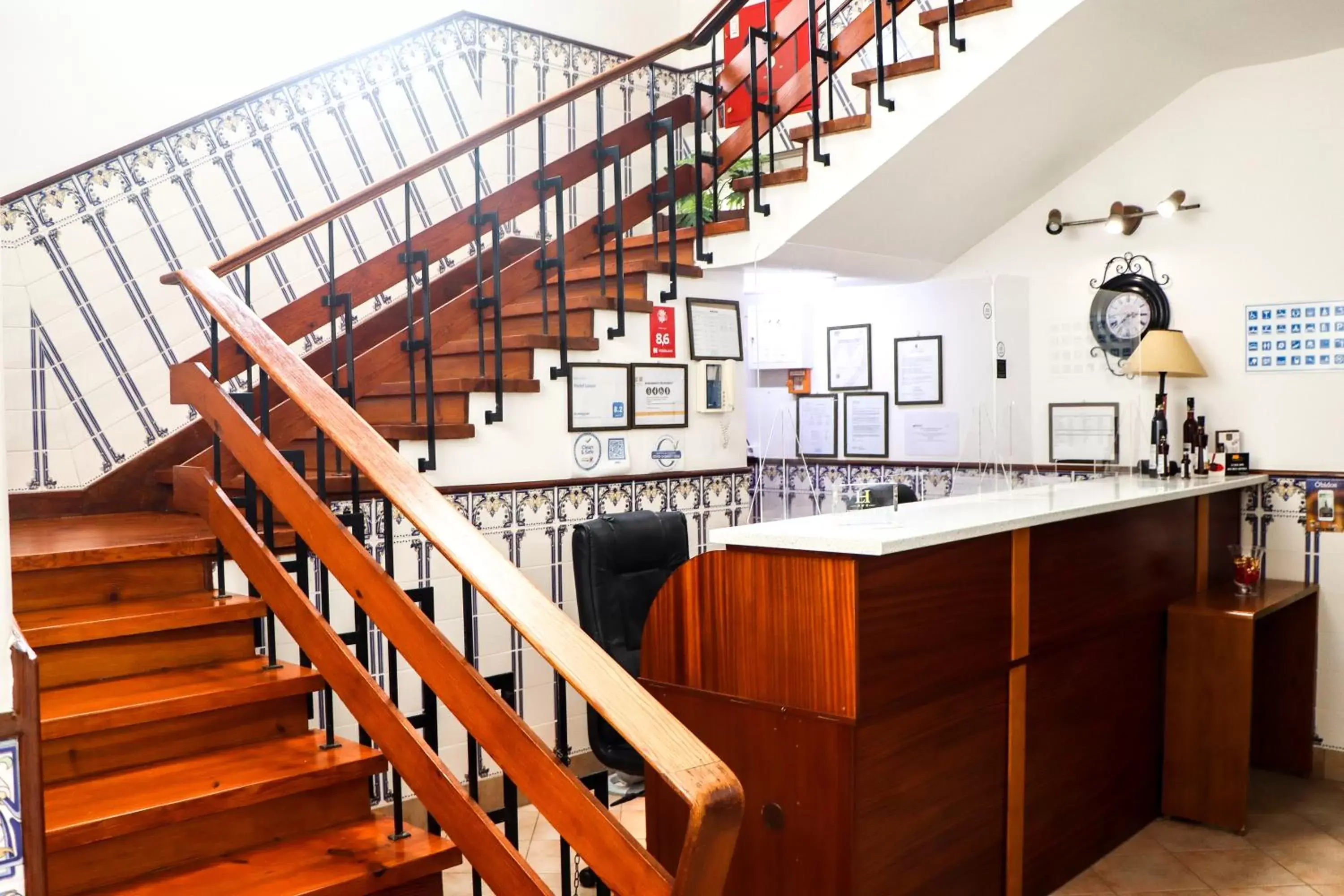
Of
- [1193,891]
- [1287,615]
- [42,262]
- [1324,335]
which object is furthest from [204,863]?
[1324,335]

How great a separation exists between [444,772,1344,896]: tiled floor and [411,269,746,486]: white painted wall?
4.15 ft

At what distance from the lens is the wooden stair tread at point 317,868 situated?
2215mm

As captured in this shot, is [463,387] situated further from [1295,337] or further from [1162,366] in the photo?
[1295,337]

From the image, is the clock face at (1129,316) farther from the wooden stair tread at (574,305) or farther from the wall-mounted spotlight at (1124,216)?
the wooden stair tread at (574,305)

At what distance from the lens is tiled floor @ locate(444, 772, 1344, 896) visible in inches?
135

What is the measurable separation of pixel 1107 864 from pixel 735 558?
1852 millimetres

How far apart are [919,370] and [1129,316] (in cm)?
100

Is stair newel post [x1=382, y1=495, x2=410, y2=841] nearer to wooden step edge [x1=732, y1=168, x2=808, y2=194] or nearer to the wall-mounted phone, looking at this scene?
the wall-mounted phone

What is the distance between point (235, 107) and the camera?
447 cm

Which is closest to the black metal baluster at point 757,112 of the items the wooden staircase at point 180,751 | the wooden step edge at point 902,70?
the wooden step edge at point 902,70

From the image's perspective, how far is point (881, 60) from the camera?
390 centimetres

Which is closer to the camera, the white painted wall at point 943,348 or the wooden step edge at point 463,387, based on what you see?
the wooden step edge at point 463,387

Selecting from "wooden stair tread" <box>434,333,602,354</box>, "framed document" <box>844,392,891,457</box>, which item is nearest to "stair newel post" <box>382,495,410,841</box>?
"wooden stair tread" <box>434,333,602,354</box>

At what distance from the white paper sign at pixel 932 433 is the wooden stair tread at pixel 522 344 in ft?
6.57
